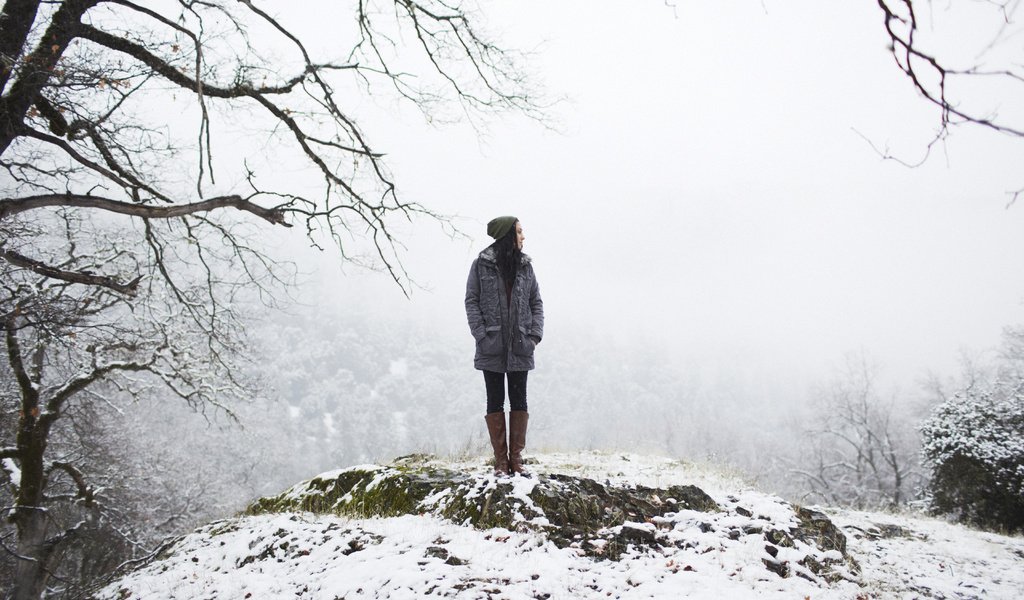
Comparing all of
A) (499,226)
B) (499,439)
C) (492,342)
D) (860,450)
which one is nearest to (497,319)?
(492,342)

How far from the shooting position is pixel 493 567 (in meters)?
3.27

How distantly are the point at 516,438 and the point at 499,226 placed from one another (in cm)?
201

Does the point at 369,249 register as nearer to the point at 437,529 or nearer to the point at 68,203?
the point at 68,203

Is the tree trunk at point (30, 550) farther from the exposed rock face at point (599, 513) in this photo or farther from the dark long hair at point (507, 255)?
the dark long hair at point (507, 255)

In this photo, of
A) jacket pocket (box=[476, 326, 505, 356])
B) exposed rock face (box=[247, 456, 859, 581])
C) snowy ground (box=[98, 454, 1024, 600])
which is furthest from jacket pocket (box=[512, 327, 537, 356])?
snowy ground (box=[98, 454, 1024, 600])

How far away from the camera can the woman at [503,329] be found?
4711mm

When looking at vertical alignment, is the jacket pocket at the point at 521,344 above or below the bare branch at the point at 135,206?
below

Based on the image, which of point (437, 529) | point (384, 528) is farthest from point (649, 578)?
point (384, 528)

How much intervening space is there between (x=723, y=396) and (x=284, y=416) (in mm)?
126009

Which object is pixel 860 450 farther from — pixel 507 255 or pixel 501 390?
pixel 507 255

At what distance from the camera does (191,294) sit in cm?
841

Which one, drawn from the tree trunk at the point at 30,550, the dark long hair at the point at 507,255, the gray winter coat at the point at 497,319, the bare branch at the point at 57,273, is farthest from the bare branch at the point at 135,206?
the tree trunk at the point at 30,550

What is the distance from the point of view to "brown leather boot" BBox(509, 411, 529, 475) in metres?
4.79

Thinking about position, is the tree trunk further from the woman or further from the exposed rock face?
the woman
